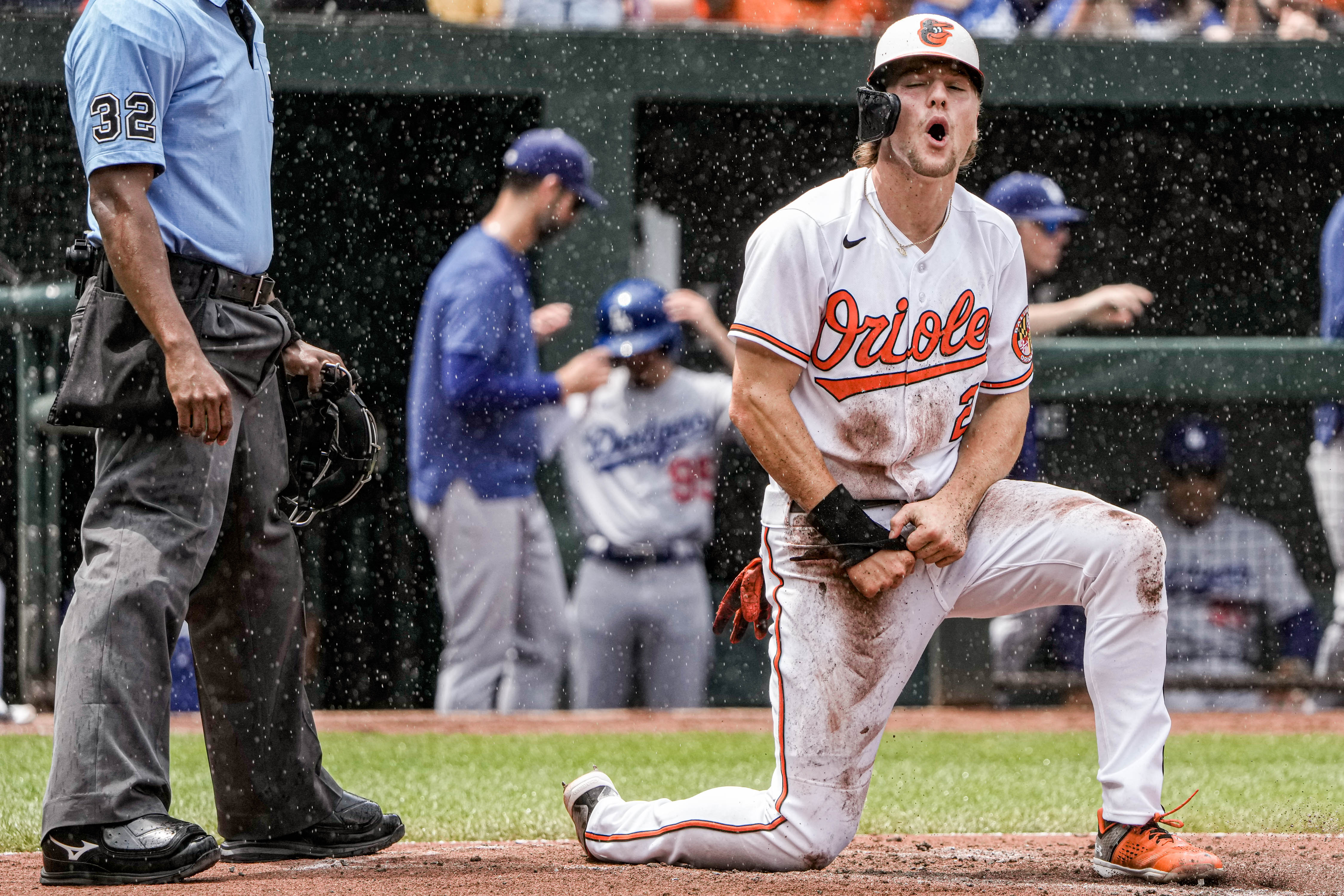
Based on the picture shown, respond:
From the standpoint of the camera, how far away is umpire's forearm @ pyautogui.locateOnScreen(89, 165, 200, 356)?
2939 millimetres

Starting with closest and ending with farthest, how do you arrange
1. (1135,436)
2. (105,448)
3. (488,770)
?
1. (105,448)
2. (488,770)
3. (1135,436)

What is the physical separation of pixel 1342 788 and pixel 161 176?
3439 millimetres

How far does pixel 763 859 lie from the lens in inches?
123

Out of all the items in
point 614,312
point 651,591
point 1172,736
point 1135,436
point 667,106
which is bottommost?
point 1172,736

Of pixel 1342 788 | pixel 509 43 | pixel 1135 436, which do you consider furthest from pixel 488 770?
pixel 1135 436

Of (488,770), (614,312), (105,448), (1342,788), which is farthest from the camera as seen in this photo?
(614,312)

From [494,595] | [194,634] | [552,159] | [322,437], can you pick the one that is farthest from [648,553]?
[194,634]

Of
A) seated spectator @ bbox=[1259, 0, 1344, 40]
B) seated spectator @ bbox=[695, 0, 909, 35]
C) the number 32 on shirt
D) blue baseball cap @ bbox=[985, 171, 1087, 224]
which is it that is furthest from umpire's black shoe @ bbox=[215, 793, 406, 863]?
seated spectator @ bbox=[1259, 0, 1344, 40]

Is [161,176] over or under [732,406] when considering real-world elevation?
over

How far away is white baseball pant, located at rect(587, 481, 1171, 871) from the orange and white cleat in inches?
1.3

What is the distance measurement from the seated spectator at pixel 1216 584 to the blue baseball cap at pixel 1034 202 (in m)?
1.53

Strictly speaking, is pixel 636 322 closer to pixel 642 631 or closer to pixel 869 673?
pixel 642 631

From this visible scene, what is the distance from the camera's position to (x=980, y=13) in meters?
8.02

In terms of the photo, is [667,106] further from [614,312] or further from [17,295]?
[17,295]
